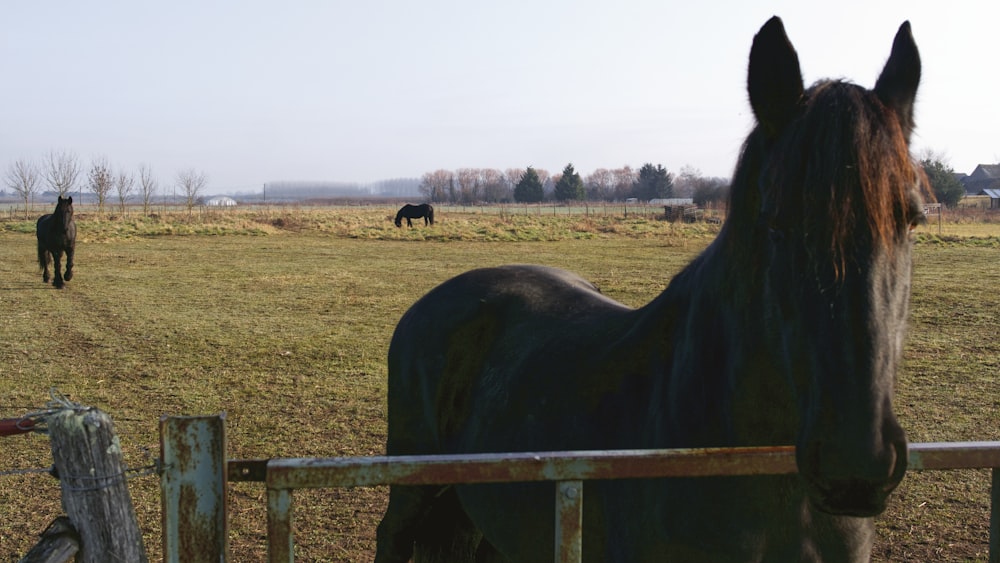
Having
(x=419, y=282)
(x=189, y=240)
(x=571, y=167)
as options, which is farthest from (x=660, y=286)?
(x=571, y=167)

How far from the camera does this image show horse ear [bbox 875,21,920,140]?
66.5 inches

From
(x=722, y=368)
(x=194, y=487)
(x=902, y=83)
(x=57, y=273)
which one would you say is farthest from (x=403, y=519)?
(x=57, y=273)

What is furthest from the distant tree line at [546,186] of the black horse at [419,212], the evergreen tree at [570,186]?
the black horse at [419,212]

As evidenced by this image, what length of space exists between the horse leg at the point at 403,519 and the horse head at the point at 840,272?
180 centimetres

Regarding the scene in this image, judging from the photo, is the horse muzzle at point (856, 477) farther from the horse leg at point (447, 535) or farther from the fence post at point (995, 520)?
the horse leg at point (447, 535)

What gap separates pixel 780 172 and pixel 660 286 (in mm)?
13050

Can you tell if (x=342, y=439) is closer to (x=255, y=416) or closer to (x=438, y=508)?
(x=255, y=416)

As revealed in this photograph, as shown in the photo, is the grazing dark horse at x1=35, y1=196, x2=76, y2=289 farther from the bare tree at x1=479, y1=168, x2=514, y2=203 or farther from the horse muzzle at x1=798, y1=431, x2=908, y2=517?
the bare tree at x1=479, y1=168, x2=514, y2=203

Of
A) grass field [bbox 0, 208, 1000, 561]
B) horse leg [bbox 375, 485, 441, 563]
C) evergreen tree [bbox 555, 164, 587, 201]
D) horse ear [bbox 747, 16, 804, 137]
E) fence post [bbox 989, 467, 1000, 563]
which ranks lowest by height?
grass field [bbox 0, 208, 1000, 561]

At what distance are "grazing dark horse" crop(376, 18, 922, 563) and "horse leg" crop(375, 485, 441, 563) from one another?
0.28 meters

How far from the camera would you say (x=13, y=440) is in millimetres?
5691

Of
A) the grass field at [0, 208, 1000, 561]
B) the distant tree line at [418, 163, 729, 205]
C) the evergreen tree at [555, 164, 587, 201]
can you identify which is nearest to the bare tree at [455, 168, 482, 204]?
the distant tree line at [418, 163, 729, 205]

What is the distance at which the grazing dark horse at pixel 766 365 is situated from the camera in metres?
1.40

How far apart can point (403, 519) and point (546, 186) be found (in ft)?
411
